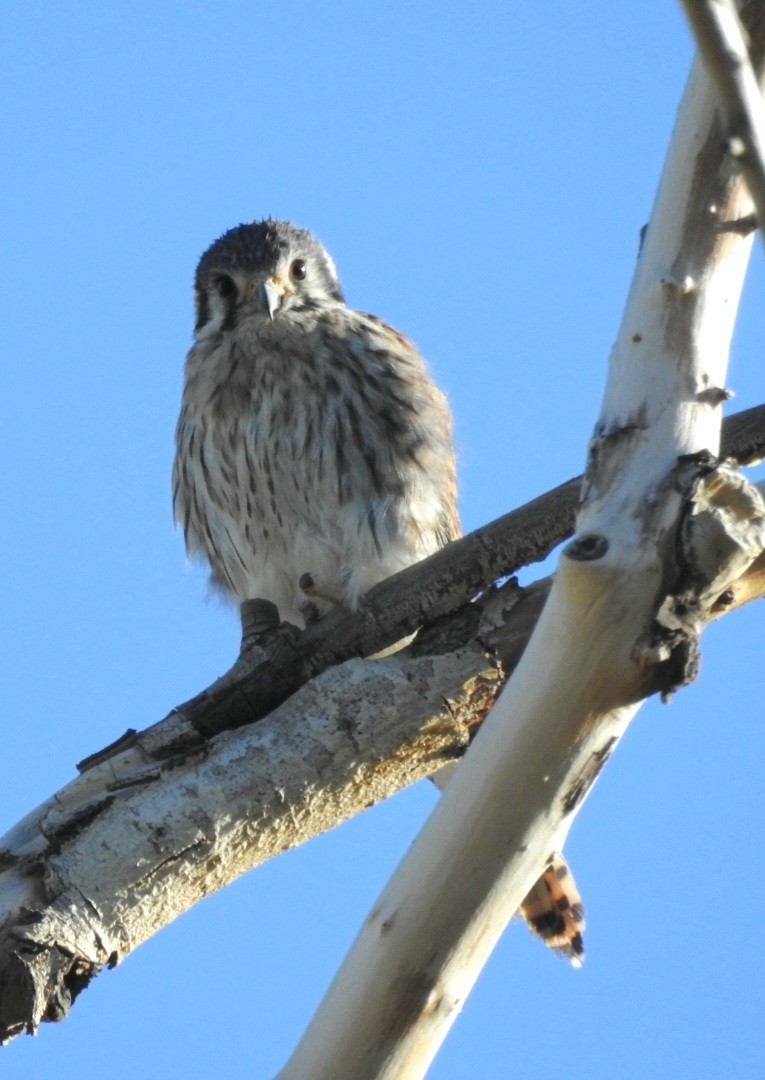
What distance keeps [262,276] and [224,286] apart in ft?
0.71

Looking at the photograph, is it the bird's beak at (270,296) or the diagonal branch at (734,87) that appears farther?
the bird's beak at (270,296)

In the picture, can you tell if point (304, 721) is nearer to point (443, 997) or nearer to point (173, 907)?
point (173, 907)

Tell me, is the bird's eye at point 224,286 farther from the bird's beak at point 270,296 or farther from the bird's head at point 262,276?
the bird's beak at point 270,296

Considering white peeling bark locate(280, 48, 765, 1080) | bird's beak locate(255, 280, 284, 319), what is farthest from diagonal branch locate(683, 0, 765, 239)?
bird's beak locate(255, 280, 284, 319)

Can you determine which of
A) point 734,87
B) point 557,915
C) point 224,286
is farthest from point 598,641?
point 224,286

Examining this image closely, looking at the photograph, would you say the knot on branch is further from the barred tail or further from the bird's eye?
the bird's eye

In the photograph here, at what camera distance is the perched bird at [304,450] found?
502 centimetres

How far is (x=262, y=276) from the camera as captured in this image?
18.7 ft

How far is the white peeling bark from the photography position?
2.41m

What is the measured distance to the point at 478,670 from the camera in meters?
3.72

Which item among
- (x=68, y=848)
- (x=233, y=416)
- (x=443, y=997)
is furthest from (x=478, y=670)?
(x=233, y=416)

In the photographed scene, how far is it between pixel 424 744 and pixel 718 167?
5.47 ft

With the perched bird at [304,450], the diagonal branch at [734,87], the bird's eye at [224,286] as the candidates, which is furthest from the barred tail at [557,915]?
the diagonal branch at [734,87]

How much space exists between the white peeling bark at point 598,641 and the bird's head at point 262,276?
306 centimetres
